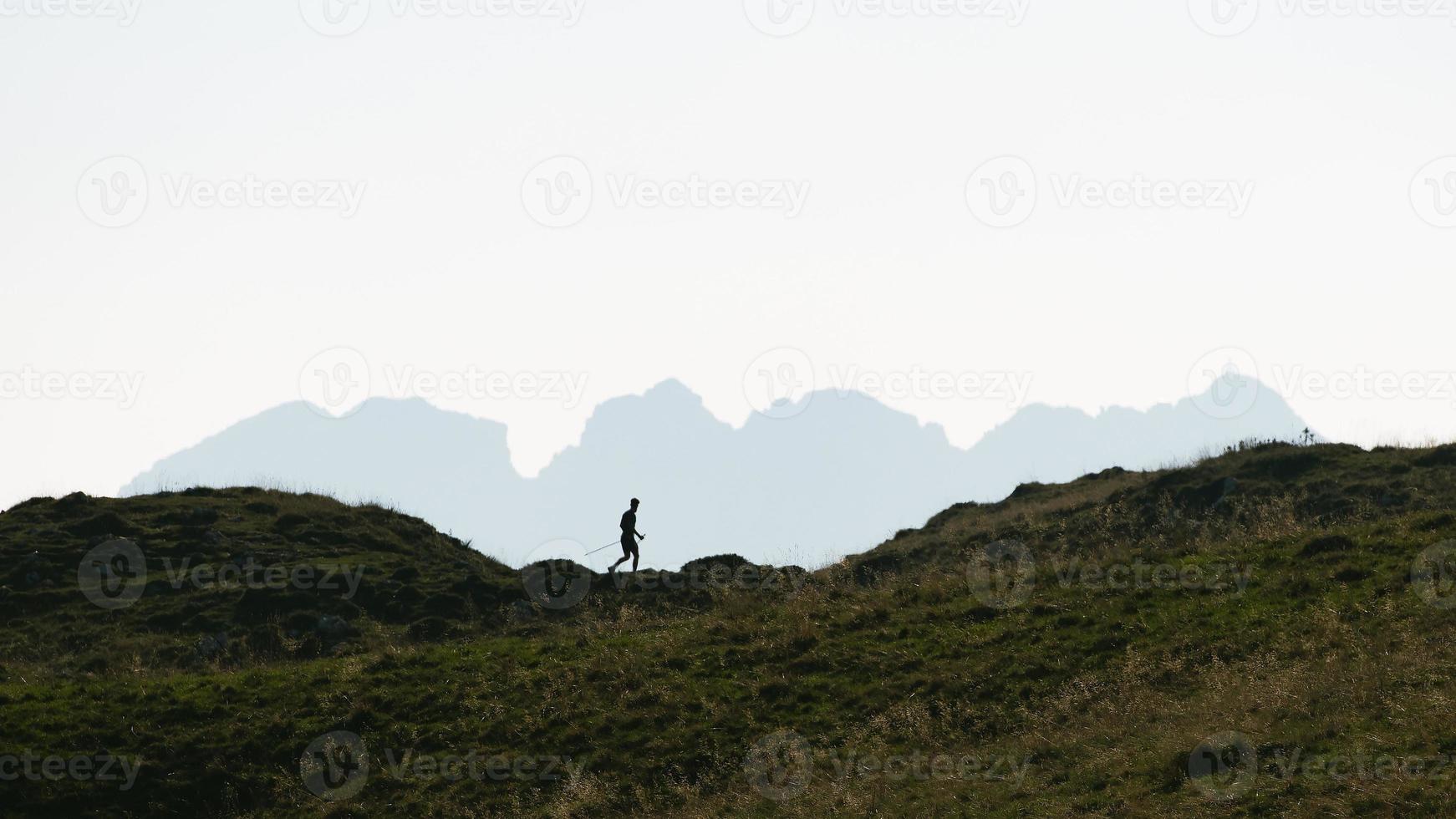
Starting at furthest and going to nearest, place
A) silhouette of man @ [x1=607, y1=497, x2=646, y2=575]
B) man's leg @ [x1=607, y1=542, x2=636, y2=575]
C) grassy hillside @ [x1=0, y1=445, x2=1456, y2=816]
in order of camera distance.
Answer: man's leg @ [x1=607, y1=542, x2=636, y2=575], silhouette of man @ [x1=607, y1=497, x2=646, y2=575], grassy hillside @ [x1=0, y1=445, x2=1456, y2=816]

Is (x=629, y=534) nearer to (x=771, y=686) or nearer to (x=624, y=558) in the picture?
(x=624, y=558)

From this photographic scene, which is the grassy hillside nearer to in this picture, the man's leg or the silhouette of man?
the man's leg

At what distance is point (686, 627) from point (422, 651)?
6.86m

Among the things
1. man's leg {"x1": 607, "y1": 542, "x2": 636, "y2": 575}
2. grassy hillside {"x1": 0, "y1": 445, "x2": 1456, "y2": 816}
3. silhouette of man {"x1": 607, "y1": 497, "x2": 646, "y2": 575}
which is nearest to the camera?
grassy hillside {"x1": 0, "y1": 445, "x2": 1456, "y2": 816}

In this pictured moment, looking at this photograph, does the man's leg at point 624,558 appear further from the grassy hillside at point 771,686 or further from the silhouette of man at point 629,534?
the grassy hillside at point 771,686

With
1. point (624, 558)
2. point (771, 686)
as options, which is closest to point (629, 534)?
point (624, 558)

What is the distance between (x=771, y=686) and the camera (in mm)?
27891

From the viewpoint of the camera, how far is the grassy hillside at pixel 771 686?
2077cm

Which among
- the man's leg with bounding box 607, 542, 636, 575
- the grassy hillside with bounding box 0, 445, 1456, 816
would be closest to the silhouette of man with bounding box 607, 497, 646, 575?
the man's leg with bounding box 607, 542, 636, 575

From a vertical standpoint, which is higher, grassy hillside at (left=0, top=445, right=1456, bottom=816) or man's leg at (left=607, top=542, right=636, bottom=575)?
man's leg at (left=607, top=542, right=636, bottom=575)

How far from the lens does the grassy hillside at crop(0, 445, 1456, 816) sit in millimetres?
20766

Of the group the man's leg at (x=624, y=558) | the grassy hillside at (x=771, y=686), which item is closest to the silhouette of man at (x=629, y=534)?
the man's leg at (x=624, y=558)

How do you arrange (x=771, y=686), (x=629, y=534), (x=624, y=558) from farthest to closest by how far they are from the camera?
(x=624, y=558) → (x=629, y=534) → (x=771, y=686)

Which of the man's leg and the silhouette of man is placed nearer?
the silhouette of man
